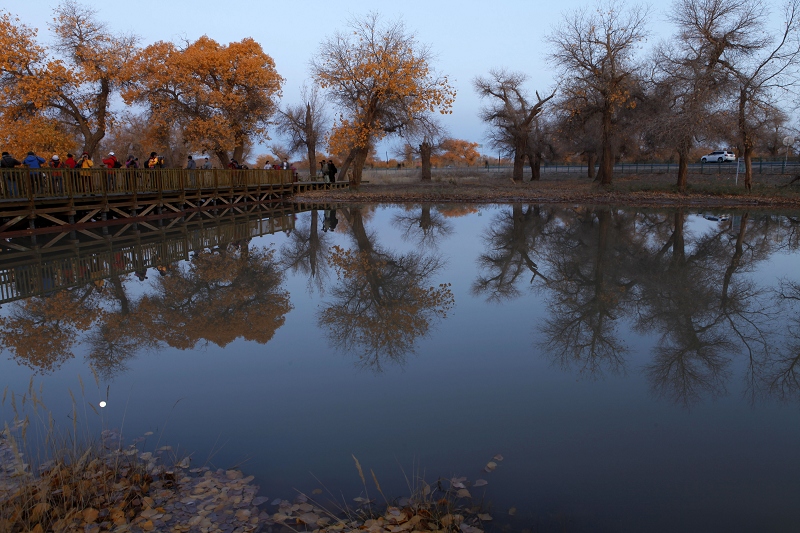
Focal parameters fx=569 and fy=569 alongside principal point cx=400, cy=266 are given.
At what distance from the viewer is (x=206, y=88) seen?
33.3 m

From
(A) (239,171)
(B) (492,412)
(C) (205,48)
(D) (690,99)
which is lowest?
(B) (492,412)

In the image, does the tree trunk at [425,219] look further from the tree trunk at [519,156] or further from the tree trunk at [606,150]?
the tree trunk at [519,156]

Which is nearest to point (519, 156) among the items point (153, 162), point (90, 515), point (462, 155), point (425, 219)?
point (425, 219)

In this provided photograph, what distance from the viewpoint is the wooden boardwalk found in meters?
15.9

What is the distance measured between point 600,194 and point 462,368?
26.8 metres

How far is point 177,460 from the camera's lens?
462 centimetres

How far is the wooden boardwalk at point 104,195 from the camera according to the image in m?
15.9

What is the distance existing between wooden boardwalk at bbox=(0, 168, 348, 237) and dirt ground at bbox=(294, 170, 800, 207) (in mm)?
7217

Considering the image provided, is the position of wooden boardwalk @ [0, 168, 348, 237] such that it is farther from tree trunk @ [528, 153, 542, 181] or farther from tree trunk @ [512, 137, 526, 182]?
tree trunk @ [528, 153, 542, 181]

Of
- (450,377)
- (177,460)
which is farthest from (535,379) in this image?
(177,460)

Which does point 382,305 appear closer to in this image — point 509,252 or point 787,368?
point 787,368

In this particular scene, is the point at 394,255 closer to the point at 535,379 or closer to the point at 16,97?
the point at 535,379

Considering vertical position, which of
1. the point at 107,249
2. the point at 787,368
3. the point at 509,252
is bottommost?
the point at 787,368

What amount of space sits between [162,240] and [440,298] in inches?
408
